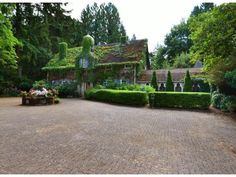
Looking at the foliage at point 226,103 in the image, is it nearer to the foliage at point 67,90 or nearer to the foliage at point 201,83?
the foliage at point 201,83

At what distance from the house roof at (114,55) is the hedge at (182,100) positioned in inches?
368

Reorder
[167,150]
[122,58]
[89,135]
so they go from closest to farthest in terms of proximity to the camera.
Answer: [167,150], [89,135], [122,58]

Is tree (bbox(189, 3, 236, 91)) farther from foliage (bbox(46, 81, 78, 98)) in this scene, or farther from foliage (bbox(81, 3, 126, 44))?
foliage (bbox(81, 3, 126, 44))

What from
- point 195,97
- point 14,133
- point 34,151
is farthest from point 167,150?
point 195,97

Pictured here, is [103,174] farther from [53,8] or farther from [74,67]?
[53,8]

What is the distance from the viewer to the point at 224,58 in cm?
1714

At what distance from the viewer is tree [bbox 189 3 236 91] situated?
1544 cm

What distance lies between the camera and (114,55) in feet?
95.1

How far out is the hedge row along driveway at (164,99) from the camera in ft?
55.3

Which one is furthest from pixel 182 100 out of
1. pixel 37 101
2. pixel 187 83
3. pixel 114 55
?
pixel 114 55

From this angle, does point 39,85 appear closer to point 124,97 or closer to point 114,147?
point 124,97

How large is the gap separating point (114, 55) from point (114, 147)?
74.4 ft

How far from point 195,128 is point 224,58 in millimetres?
8808

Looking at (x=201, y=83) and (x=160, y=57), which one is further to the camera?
(x=160, y=57)
